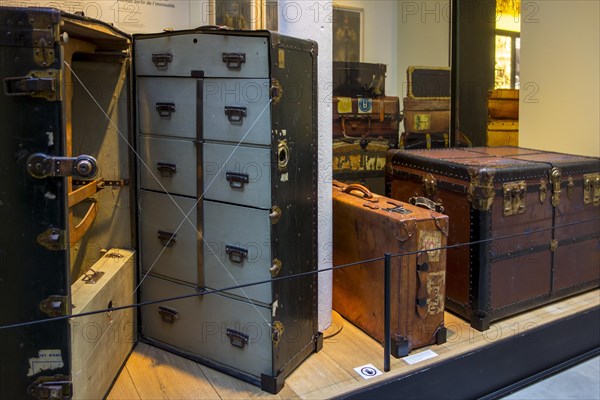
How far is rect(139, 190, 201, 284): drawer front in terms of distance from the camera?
298cm

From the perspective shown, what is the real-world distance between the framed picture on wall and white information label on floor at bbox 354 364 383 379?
3.75 m

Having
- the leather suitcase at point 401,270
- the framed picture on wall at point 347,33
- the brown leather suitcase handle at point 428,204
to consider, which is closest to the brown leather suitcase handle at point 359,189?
the leather suitcase at point 401,270

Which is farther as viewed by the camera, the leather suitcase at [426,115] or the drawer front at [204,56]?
the leather suitcase at [426,115]

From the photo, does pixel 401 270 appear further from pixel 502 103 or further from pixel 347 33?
pixel 347 33

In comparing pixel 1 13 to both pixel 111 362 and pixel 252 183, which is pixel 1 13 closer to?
pixel 252 183

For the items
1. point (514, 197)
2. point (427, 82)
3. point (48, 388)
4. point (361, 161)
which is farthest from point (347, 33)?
point (48, 388)

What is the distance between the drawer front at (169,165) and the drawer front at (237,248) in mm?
172

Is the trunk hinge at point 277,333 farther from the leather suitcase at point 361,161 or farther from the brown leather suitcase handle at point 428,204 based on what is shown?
the leather suitcase at point 361,161

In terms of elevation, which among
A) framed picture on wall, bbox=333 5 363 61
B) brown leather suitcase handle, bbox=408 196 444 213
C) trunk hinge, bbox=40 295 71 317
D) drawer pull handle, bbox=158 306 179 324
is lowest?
drawer pull handle, bbox=158 306 179 324

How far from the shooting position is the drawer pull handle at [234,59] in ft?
8.75

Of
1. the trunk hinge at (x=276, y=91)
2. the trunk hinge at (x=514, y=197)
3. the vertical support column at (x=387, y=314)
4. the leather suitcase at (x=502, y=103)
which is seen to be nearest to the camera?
the trunk hinge at (x=276, y=91)

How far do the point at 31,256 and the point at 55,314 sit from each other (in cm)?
25

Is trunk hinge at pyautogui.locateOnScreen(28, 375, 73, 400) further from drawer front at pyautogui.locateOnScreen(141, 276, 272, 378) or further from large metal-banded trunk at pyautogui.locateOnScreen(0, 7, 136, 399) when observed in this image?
drawer front at pyautogui.locateOnScreen(141, 276, 272, 378)

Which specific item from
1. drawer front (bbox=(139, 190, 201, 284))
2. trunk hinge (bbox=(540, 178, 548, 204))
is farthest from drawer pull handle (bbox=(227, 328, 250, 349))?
trunk hinge (bbox=(540, 178, 548, 204))
